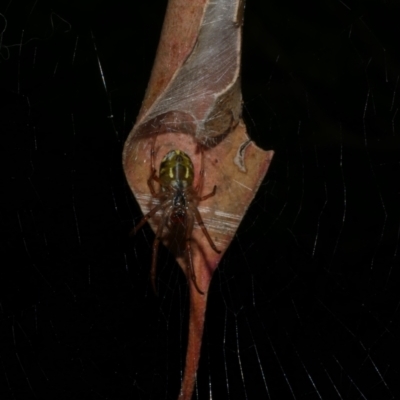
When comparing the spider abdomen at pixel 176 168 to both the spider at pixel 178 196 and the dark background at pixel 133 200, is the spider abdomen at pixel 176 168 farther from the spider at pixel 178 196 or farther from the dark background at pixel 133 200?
the dark background at pixel 133 200

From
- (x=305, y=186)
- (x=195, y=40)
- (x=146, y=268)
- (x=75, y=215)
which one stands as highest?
(x=195, y=40)

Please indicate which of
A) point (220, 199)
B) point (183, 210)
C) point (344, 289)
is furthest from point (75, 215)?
point (344, 289)

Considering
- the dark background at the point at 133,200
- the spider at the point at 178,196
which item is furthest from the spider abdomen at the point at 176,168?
the dark background at the point at 133,200

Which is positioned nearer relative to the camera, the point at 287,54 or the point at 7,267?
the point at 287,54

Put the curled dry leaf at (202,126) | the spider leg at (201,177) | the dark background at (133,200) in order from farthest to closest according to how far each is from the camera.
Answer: the dark background at (133,200) → the spider leg at (201,177) → the curled dry leaf at (202,126)

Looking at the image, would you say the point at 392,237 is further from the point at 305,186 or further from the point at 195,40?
the point at 195,40

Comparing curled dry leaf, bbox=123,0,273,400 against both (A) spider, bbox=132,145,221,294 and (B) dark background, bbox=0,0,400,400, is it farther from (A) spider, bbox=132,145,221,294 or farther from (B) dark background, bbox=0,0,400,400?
(B) dark background, bbox=0,0,400,400

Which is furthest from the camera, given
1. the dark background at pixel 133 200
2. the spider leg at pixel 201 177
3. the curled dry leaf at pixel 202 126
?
the dark background at pixel 133 200
